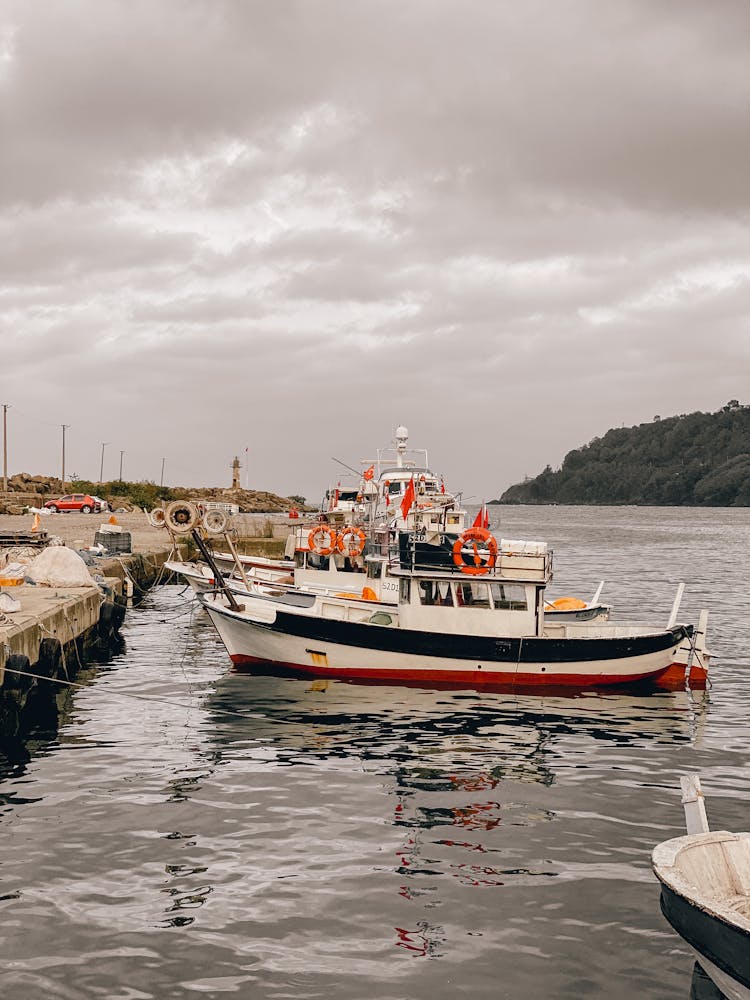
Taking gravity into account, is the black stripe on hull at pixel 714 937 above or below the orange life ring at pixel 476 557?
below

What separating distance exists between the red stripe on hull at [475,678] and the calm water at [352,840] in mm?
417

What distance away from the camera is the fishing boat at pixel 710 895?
23.7 feet

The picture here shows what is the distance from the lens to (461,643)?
74.1ft

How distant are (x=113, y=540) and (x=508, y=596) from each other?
1076 inches

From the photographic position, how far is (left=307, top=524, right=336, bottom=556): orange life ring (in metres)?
32.3

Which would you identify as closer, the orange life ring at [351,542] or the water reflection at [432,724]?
the water reflection at [432,724]

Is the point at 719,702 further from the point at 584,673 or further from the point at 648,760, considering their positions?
the point at 648,760

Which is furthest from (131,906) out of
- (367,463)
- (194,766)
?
(367,463)

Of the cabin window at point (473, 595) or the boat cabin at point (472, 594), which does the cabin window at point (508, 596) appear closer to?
the boat cabin at point (472, 594)

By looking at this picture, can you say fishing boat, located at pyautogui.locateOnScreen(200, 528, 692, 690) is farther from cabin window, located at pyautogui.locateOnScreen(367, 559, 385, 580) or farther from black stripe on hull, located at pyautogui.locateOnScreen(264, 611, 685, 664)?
cabin window, located at pyautogui.locateOnScreen(367, 559, 385, 580)

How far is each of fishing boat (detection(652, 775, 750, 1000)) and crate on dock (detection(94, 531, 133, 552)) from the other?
1506 inches

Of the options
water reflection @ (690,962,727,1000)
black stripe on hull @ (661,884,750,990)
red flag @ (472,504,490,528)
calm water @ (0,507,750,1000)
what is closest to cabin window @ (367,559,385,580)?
red flag @ (472,504,490,528)

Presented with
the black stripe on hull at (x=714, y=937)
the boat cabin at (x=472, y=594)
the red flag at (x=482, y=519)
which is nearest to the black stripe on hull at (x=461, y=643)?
the boat cabin at (x=472, y=594)

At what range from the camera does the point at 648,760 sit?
1695 cm
